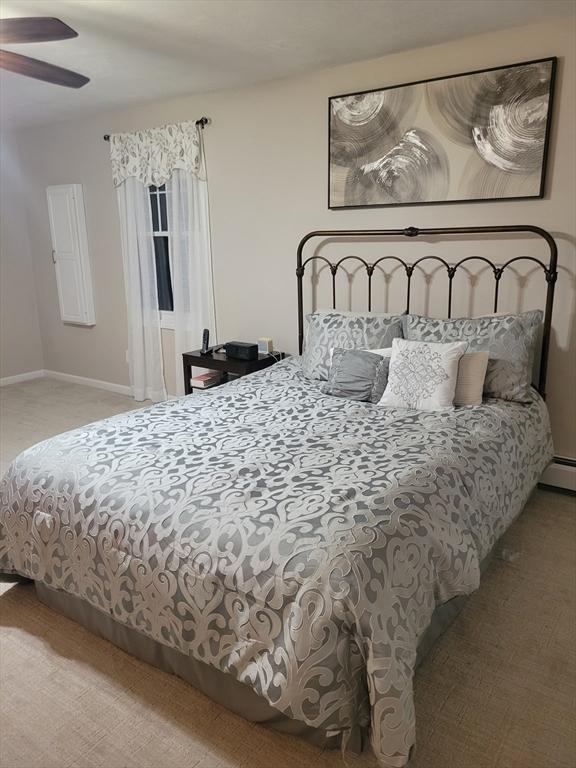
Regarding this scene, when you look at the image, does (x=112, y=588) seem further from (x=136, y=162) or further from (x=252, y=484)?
(x=136, y=162)

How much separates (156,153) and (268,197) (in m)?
1.08

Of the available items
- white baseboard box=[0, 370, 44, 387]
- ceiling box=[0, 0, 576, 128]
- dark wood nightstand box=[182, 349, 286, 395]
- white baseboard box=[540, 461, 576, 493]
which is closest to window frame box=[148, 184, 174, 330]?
dark wood nightstand box=[182, 349, 286, 395]

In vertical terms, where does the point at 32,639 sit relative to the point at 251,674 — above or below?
below

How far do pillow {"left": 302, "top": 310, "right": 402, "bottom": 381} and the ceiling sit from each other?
1.45 metres

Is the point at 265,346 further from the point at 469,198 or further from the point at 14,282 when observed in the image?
the point at 14,282

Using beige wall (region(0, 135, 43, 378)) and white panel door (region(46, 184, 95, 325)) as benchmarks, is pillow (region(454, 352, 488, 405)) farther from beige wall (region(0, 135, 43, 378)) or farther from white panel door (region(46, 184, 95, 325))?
beige wall (region(0, 135, 43, 378))

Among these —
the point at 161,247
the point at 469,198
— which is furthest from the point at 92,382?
the point at 469,198

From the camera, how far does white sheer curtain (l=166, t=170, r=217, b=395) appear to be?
164 inches

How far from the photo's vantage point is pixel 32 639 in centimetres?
203

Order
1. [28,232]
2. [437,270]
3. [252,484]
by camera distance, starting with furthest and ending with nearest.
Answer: [28,232], [437,270], [252,484]

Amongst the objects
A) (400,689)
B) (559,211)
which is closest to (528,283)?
(559,211)

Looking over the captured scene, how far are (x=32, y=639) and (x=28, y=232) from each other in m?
4.64

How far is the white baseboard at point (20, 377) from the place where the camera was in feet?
18.3

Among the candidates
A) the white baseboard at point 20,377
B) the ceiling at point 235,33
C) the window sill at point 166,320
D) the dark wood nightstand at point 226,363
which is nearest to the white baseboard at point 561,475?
the dark wood nightstand at point 226,363
